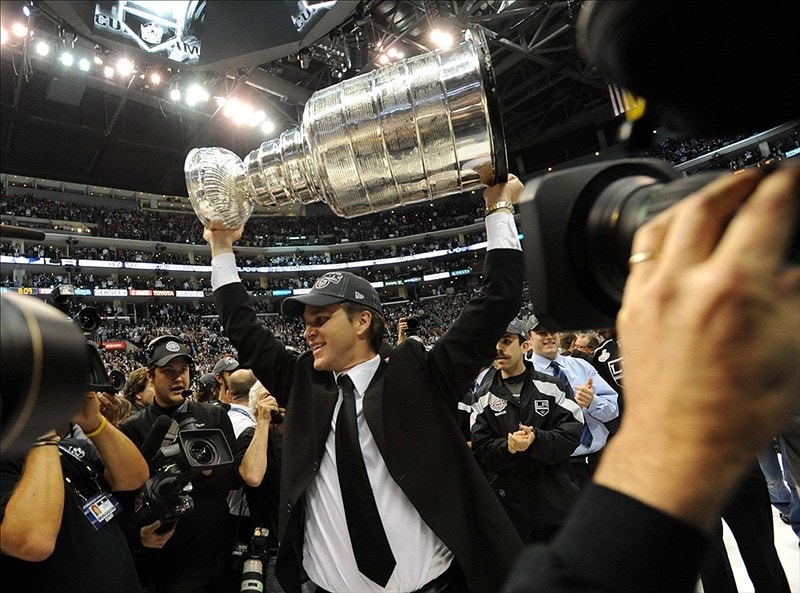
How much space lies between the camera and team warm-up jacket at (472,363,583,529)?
2670 millimetres

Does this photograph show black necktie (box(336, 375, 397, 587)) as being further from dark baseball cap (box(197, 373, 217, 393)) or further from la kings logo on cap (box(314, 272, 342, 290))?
dark baseball cap (box(197, 373, 217, 393))

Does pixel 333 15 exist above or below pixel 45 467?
above

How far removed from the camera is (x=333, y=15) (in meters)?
6.00

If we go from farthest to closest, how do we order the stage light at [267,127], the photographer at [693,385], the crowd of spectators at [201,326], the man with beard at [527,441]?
the crowd of spectators at [201,326], the stage light at [267,127], the man with beard at [527,441], the photographer at [693,385]

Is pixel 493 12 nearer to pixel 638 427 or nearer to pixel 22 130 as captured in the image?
pixel 638 427

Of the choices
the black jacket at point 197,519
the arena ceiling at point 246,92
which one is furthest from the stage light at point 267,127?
the black jacket at point 197,519

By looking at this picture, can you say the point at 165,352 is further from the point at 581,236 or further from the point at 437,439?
the point at 581,236

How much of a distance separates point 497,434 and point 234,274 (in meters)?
1.73

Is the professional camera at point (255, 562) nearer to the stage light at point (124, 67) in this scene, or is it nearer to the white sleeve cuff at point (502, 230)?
the white sleeve cuff at point (502, 230)

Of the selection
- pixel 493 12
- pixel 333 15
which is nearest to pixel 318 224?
pixel 493 12

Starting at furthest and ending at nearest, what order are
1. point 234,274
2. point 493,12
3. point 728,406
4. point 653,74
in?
point 493,12, point 234,274, point 653,74, point 728,406

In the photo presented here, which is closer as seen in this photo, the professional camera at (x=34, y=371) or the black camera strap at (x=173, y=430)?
the professional camera at (x=34, y=371)

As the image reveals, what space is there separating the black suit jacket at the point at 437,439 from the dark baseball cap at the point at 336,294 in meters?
0.28

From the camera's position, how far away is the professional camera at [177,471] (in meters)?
1.93
